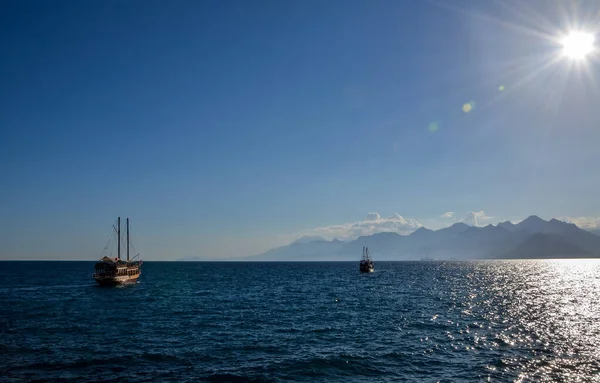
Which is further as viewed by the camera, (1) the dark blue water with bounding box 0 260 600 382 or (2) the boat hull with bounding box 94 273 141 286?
(2) the boat hull with bounding box 94 273 141 286

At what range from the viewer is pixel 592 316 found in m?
49.1

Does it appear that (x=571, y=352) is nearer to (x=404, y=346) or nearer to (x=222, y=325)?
(x=404, y=346)

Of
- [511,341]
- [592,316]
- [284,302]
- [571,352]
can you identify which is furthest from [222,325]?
[592,316]

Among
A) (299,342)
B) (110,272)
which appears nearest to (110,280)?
(110,272)

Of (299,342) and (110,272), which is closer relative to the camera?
(299,342)

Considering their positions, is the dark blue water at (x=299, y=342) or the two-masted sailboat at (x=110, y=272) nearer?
the dark blue water at (x=299, y=342)

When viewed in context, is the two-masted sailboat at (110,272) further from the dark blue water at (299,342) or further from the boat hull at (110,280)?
the dark blue water at (299,342)

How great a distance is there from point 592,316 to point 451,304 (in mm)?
17874

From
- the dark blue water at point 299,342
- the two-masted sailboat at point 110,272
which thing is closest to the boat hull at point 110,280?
the two-masted sailboat at point 110,272

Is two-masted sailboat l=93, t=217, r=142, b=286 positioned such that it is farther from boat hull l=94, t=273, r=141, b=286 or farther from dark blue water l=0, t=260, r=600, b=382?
dark blue water l=0, t=260, r=600, b=382

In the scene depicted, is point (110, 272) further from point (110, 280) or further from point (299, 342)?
point (299, 342)

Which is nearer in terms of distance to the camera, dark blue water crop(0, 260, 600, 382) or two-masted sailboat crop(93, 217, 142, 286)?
dark blue water crop(0, 260, 600, 382)

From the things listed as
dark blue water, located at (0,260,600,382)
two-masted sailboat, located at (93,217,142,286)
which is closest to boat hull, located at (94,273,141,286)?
two-masted sailboat, located at (93,217,142,286)

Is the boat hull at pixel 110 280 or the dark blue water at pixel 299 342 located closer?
the dark blue water at pixel 299 342
